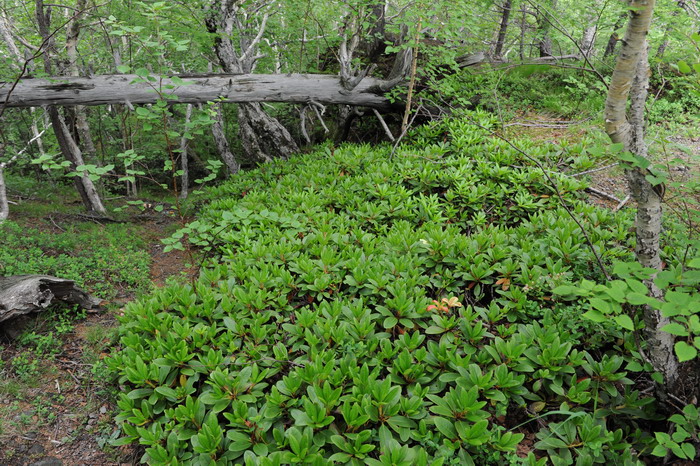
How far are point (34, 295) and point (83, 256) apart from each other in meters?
2.28

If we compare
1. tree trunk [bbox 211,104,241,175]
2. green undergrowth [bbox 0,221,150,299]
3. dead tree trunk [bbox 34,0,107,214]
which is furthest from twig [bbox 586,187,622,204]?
tree trunk [bbox 211,104,241,175]

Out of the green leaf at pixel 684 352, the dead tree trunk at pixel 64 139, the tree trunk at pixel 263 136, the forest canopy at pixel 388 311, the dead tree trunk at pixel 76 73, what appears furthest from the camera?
the tree trunk at pixel 263 136

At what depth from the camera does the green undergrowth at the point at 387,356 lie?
243 cm

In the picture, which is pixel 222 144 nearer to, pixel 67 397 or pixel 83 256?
pixel 83 256

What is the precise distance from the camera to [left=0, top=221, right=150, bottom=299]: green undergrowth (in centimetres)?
532

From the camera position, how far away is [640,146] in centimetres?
250

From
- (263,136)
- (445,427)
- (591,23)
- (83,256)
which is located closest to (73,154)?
(83,256)

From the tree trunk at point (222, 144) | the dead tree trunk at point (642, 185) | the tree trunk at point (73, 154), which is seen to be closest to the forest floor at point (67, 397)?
the dead tree trunk at point (642, 185)

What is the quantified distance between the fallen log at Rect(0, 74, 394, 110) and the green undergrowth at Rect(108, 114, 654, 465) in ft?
11.8

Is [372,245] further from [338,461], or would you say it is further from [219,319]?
[338,461]

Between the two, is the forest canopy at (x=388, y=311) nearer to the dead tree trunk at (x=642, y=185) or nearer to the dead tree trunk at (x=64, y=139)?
the dead tree trunk at (x=642, y=185)

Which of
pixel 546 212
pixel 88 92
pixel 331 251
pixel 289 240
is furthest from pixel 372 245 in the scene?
pixel 88 92

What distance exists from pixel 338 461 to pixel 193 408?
1079 mm

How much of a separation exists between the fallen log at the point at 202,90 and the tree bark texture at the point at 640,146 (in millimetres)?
5184
